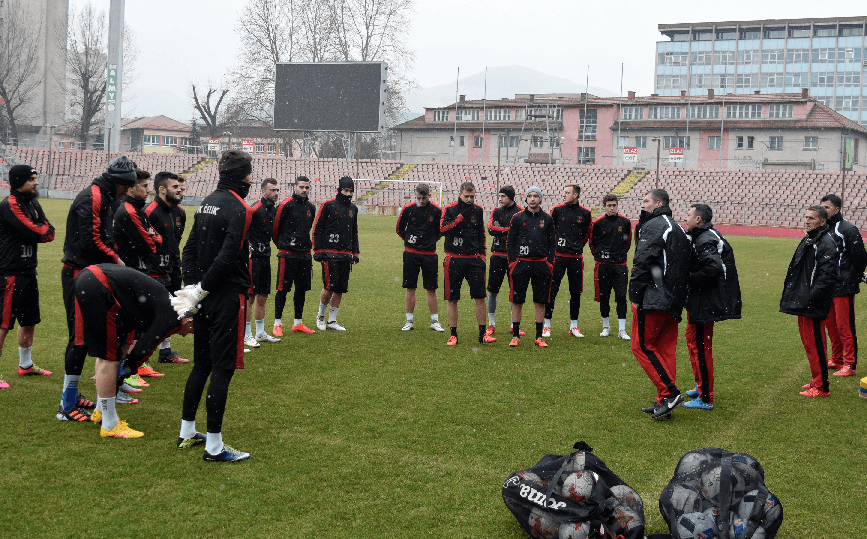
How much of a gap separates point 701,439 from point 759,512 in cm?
209

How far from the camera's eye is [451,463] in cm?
522

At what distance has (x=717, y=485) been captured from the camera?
401cm

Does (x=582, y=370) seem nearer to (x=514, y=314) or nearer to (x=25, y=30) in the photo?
(x=514, y=314)

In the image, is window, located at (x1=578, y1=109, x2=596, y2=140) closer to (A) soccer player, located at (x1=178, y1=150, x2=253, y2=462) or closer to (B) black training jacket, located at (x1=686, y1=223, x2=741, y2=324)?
(B) black training jacket, located at (x1=686, y1=223, x2=741, y2=324)

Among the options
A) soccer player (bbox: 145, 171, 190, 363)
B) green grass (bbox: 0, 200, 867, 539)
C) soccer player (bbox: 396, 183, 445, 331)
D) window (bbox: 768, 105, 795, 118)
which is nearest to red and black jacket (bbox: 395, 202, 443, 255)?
soccer player (bbox: 396, 183, 445, 331)

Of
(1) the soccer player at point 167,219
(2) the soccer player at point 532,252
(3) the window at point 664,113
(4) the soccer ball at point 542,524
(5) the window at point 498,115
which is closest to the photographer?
(4) the soccer ball at point 542,524

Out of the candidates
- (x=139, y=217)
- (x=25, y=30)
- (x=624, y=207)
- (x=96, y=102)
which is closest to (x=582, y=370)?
(x=139, y=217)

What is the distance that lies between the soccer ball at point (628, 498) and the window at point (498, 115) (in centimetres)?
6751

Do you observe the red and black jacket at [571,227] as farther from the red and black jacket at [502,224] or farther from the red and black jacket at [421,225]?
the red and black jacket at [421,225]

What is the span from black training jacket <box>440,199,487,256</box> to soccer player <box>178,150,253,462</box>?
4754mm

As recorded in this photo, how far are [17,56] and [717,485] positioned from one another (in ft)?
240

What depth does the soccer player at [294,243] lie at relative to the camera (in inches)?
394

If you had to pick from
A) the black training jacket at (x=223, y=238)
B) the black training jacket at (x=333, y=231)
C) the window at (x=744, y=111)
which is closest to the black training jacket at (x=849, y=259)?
the black training jacket at (x=333, y=231)

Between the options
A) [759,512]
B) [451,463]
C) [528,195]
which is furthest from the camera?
[528,195]
